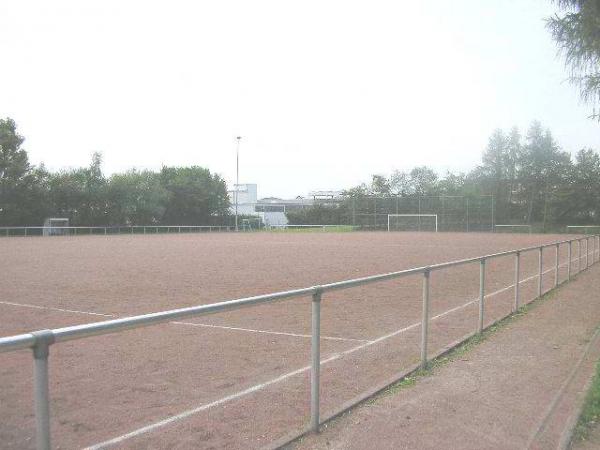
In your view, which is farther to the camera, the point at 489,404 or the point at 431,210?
the point at 431,210

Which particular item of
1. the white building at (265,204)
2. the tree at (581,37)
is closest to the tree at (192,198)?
the white building at (265,204)

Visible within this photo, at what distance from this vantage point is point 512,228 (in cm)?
6838

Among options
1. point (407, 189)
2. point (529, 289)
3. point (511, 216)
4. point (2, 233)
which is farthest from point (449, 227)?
point (529, 289)

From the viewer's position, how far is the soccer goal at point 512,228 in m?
67.3

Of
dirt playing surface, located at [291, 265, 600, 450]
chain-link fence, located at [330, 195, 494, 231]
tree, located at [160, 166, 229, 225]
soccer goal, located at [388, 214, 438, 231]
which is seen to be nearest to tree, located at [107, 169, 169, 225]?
tree, located at [160, 166, 229, 225]

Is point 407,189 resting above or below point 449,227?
above

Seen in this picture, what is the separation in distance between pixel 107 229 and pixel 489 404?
56.3m

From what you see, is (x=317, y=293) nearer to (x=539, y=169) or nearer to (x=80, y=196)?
(x=80, y=196)

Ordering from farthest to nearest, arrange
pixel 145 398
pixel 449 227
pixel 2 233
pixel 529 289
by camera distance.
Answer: pixel 449 227, pixel 2 233, pixel 529 289, pixel 145 398

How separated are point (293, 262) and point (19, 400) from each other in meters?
17.0

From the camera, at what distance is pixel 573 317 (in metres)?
9.32

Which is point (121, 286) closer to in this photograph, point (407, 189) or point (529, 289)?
point (529, 289)

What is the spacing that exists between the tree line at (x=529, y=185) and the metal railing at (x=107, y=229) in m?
21.4

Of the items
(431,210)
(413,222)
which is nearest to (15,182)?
(413,222)
